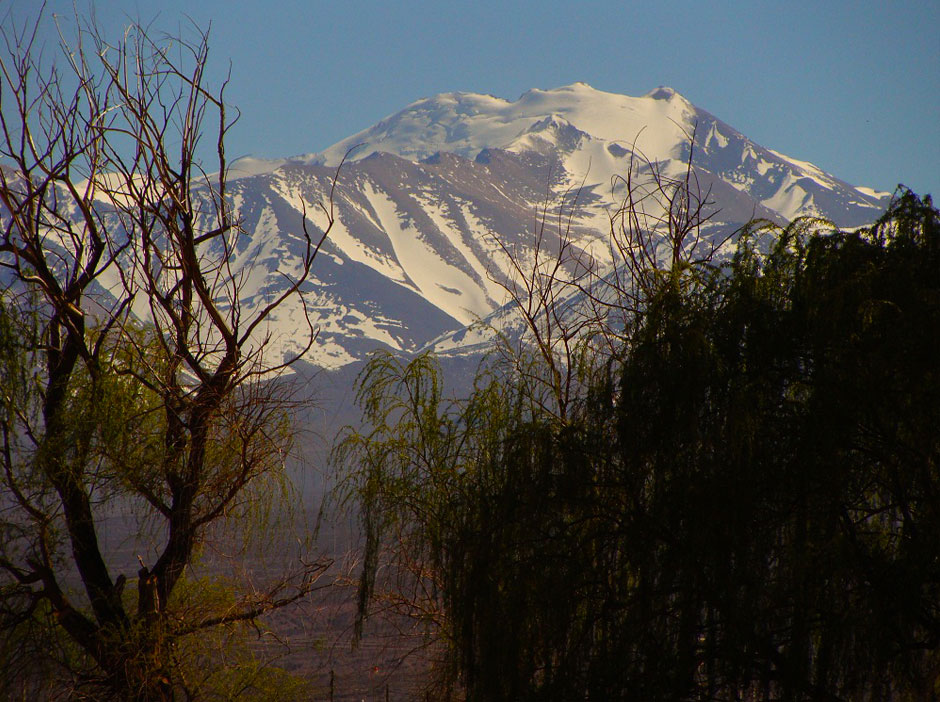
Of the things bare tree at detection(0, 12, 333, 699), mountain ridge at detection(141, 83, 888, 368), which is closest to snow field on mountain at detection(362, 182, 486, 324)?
mountain ridge at detection(141, 83, 888, 368)

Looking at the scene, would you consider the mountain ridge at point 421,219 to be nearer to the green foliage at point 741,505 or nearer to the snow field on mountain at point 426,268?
the snow field on mountain at point 426,268

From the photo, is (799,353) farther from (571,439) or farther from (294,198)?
(294,198)

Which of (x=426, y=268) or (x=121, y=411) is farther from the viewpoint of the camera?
(x=426, y=268)

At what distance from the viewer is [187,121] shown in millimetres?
5742

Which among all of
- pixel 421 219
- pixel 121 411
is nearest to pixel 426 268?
Answer: pixel 421 219

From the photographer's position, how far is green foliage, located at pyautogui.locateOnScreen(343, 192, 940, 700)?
4469 millimetres

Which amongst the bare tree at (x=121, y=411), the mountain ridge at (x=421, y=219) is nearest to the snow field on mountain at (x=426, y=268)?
the mountain ridge at (x=421, y=219)

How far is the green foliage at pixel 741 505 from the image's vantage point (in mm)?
4469

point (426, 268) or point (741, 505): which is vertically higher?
point (426, 268)

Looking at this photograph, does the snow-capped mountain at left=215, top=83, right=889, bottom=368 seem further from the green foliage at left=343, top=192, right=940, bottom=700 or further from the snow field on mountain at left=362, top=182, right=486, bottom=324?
the green foliage at left=343, top=192, right=940, bottom=700

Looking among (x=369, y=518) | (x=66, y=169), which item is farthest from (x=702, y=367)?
(x=66, y=169)

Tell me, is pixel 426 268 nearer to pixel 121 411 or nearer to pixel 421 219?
pixel 421 219

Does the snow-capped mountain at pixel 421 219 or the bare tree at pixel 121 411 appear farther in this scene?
the snow-capped mountain at pixel 421 219

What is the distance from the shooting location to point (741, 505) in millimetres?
4664
